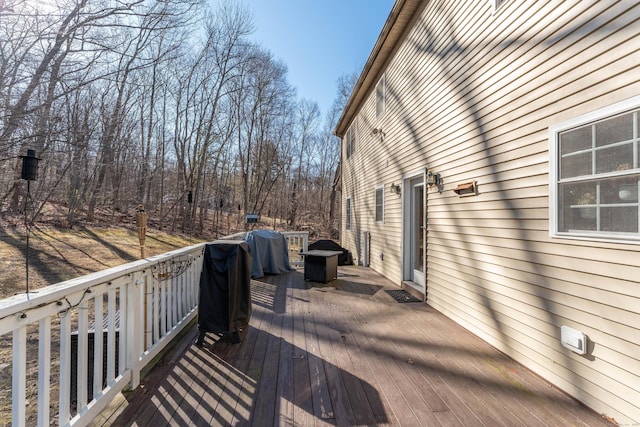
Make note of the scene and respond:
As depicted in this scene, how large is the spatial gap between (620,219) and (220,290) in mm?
3076

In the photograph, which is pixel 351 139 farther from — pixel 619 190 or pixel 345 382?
pixel 345 382

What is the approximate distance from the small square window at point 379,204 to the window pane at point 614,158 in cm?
468

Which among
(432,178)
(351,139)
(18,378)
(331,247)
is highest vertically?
(351,139)

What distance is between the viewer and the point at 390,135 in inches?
243

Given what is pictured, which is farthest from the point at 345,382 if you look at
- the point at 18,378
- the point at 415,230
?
the point at 415,230

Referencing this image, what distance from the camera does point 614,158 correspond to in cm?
194

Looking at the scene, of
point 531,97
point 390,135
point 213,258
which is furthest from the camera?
point 390,135

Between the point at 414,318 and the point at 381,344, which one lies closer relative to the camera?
the point at 381,344

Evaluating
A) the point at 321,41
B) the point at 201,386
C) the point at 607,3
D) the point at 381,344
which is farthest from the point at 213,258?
the point at 321,41

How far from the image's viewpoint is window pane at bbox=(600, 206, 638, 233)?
184 centimetres

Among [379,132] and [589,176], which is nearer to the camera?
[589,176]

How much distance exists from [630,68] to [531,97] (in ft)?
2.45

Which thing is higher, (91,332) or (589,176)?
(589,176)

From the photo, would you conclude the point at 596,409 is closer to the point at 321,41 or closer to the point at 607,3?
the point at 607,3
